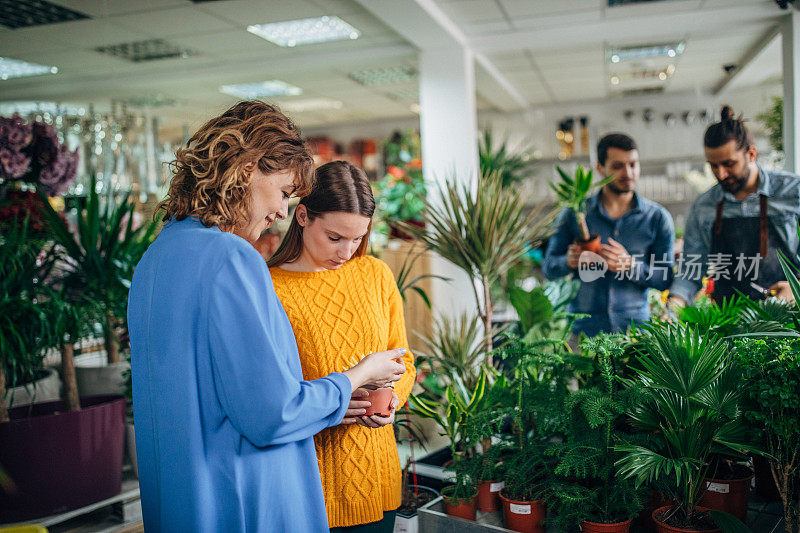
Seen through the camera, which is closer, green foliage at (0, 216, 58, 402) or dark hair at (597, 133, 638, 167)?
green foliage at (0, 216, 58, 402)

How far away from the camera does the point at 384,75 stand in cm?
633

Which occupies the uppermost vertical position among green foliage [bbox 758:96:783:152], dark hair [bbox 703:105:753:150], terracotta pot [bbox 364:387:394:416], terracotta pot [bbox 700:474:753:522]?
green foliage [bbox 758:96:783:152]

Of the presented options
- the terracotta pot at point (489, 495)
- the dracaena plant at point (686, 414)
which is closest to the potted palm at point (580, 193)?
the dracaena plant at point (686, 414)

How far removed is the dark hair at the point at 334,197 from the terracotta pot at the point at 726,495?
1.24 m

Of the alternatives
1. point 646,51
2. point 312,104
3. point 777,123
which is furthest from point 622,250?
point 312,104

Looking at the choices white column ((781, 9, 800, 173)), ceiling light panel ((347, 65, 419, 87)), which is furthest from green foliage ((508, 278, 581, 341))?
ceiling light panel ((347, 65, 419, 87))

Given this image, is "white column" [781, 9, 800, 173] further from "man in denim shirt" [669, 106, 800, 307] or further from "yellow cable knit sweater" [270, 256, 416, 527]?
"yellow cable knit sweater" [270, 256, 416, 527]

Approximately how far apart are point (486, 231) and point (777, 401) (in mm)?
1324

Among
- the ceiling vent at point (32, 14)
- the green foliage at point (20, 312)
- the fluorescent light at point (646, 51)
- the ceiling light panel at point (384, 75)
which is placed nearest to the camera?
the green foliage at point (20, 312)

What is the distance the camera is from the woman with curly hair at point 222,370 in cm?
101

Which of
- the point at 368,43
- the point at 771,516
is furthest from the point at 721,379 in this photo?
the point at 368,43

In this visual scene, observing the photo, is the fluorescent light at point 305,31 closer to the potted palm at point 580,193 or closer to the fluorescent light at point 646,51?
the fluorescent light at point 646,51

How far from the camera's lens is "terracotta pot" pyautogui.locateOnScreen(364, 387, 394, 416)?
1393 millimetres

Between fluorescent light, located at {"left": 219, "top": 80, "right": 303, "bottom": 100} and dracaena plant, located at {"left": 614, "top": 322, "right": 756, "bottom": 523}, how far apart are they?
5399 millimetres
